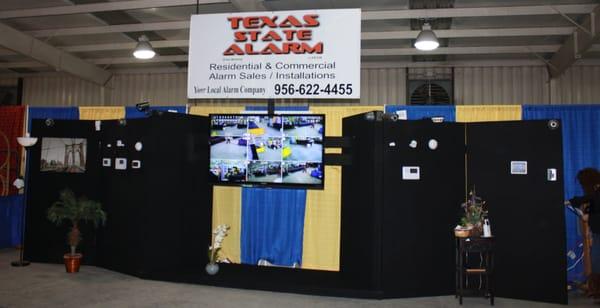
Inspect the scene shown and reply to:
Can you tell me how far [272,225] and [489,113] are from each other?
11.0ft

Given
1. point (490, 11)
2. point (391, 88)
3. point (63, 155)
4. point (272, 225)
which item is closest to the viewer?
point (272, 225)

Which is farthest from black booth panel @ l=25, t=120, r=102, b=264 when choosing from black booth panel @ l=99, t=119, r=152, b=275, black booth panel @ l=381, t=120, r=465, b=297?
black booth panel @ l=381, t=120, r=465, b=297

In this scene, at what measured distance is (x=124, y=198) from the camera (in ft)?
17.1

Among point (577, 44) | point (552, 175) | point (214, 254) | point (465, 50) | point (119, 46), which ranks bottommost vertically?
point (214, 254)

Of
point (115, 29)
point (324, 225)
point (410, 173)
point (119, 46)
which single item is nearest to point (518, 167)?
Answer: point (410, 173)

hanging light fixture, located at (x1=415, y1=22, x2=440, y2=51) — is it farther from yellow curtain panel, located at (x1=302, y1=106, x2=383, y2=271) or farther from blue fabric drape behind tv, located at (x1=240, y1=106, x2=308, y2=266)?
blue fabric drape behind tv, located at (x1=240, y1=106, x2=308, y2=266)

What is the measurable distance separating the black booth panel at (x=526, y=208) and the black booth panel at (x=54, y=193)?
16.4 ft

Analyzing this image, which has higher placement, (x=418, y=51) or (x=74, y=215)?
(x=418, y=51)

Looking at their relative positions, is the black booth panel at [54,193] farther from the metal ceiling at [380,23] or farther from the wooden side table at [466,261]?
the wooden side table at [466,261]

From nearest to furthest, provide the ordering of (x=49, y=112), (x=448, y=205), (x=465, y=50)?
(x=448, y=205) → (x=49, y=112) → (x=465, y=50)

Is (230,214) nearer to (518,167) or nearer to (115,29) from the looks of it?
(518,167)

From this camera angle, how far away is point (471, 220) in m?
4.32

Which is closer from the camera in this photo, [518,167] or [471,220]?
[471,220]

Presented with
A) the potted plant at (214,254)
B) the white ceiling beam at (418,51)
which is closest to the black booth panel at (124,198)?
the potted plant at (214,254)
